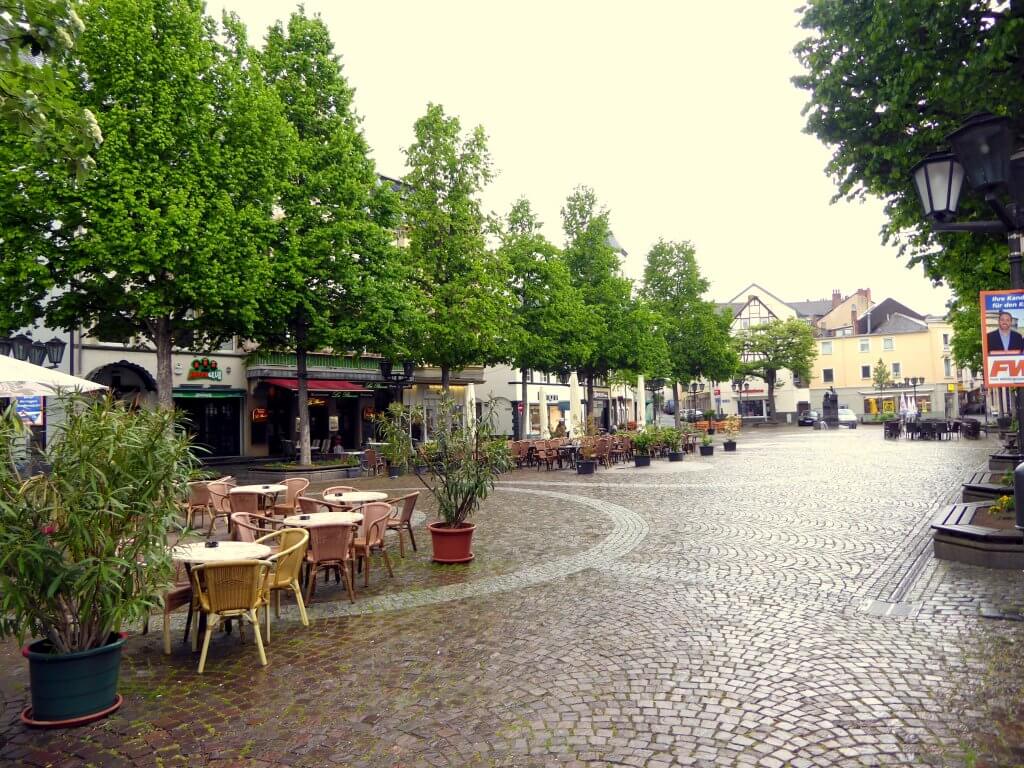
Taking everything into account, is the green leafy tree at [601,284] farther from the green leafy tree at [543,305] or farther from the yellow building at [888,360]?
the yellow building at [888,360]

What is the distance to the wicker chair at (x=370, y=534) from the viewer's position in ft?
26.6

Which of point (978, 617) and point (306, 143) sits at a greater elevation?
point (306, 143)

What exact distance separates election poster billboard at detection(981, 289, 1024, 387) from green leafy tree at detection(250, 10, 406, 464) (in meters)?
18.7

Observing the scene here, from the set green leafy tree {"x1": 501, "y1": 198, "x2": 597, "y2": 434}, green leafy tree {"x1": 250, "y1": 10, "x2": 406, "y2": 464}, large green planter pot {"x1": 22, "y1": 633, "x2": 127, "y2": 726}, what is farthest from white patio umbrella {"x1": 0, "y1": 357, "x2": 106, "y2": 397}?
green leafy tree {"x1": 501, "y1": 198, "x2": 597, "y2": 434}

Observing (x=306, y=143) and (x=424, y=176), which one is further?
(x=424, y=176)

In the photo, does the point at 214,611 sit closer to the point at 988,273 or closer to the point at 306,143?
the point at 988,273

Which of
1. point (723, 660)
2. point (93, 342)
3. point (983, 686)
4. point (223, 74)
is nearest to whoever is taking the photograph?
point (983, 686)

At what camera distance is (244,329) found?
2138 centimetres

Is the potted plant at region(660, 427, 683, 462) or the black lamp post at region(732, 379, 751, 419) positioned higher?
the black lamp post at region(732, 379, 751, 419)

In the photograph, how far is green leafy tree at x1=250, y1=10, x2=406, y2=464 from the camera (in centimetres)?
2188

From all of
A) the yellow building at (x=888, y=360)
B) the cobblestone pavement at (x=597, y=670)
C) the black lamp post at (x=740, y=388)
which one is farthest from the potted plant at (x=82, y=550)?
the yellow building at (x=888, y=360)

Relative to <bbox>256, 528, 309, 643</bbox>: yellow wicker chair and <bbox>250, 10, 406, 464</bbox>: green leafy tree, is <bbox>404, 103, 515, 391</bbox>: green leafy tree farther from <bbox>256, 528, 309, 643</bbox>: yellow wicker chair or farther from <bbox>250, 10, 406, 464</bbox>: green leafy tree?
<bbox>256, 528, 309, 643</bbox>: yellow wicker chair

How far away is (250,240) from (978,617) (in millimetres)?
18686

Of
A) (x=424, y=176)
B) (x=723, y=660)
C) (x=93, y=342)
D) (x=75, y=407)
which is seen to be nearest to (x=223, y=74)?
(x=424, y=176)
